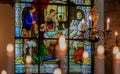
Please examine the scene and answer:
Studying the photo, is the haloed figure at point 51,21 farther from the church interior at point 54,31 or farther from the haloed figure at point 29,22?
the haloed figure at point 29,22

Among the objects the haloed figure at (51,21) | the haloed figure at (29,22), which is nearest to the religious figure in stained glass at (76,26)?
the haloed figure at (51,21)

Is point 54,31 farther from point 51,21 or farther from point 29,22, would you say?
point 29,22

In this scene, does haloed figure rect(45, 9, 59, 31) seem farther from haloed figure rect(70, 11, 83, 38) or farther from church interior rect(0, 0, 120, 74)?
haloed figure rect(70, 11, 83, 38)

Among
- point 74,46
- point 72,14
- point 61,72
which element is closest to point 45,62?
point 74,46

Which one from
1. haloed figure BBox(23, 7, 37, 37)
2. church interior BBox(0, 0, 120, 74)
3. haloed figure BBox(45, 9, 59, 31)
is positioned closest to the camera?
church interior BBox(0, 0, 120, 74)

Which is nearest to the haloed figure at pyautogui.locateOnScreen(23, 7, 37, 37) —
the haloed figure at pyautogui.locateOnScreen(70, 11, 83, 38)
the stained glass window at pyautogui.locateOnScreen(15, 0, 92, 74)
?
the stained glass window at pyautogui.locateOnScreen(15, 0, 92, 74)

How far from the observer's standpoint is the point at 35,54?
8055 mm

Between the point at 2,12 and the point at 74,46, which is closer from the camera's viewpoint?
the point at 2,12

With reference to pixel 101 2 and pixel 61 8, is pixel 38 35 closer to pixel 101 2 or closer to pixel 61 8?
pixel 61 8

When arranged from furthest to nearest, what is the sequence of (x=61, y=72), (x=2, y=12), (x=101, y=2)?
(x=101, y=2) → (x=2, y=12) → (x=61, y=72)

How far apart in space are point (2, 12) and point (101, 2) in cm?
219

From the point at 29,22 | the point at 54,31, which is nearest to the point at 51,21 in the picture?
the point at 54,31

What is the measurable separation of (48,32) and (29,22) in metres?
0.49

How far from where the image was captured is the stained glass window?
26.2 ft
